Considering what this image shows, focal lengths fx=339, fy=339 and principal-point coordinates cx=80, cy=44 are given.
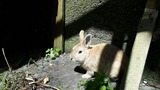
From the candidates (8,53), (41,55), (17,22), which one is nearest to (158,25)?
(41,55)

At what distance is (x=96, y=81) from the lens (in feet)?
11.2

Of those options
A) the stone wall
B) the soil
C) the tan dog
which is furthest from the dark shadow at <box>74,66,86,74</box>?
the stone wall

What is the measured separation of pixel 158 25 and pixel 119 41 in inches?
23.4

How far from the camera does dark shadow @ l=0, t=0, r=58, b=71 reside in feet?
16.4

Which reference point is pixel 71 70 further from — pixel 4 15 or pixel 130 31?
pixel 4 15

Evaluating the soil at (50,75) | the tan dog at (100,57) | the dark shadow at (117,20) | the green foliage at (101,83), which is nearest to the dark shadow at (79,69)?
the soil at (50,75)

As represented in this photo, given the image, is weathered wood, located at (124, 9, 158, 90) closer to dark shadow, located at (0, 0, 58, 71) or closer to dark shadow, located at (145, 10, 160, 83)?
dark shadow, located at (145, 10, 160, 83)

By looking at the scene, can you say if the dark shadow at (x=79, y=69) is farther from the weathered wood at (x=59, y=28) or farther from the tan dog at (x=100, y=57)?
the weathered wood at (x=59, y=28)

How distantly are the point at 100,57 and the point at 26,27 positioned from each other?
2.21 meters

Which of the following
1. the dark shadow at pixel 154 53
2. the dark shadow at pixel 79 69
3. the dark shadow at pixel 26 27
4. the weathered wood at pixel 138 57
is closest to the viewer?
the weathered wood at pixel 138 57

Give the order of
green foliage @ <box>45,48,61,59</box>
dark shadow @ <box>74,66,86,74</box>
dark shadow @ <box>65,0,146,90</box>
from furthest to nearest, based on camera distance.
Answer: green foliage @ <box>45,48,61,59</box> → dark shadow @ <box>74,66,86,74</box> → dark shadow @ <box>65,0,146,90</box>

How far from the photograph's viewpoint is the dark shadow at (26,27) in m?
5.01

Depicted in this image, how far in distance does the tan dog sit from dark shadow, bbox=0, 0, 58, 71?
1.09m

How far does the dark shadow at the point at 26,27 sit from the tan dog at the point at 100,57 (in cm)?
109
